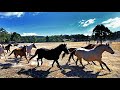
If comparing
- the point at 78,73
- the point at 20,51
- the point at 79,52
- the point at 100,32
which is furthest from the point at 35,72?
the point at 100,32

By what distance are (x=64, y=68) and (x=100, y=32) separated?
1134mm

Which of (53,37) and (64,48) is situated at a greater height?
(53,37)

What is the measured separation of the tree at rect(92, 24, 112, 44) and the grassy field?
0.91 ft

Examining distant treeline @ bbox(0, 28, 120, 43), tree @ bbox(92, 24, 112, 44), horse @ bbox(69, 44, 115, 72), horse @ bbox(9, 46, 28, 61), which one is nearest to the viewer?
tree @ bbox(92, 24, 112, 44)

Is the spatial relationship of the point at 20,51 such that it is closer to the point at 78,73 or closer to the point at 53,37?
the point at 53,37

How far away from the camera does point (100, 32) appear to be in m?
5.09

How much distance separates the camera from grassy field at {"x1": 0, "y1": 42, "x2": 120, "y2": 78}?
4.99 meters

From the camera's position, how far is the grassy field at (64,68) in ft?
16.4

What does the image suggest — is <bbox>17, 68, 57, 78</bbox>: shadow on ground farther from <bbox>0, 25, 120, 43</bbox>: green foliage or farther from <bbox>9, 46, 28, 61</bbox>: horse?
<bbox>9, 46, 28, 61</bbox>: horse

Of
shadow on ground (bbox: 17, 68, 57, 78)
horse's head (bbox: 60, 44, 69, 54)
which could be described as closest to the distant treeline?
horse's head (bbox: 60, 44, 69, 54)
